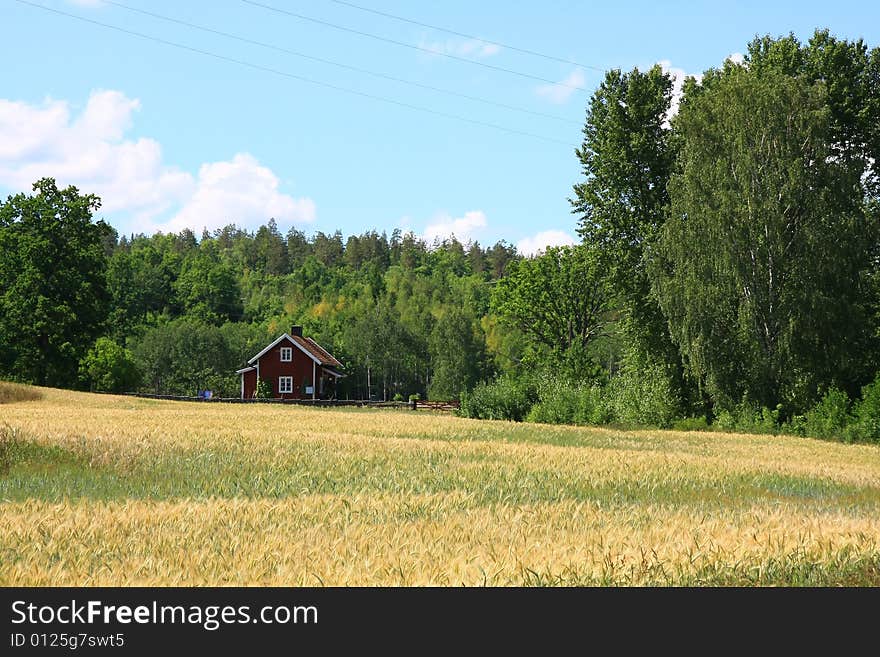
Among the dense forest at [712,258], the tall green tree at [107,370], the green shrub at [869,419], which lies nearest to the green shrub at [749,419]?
the dense forest at [712,258]

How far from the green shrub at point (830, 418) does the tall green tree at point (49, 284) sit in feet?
159

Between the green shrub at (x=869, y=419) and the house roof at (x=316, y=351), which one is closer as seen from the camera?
the green shrub at (x=869, y=419)

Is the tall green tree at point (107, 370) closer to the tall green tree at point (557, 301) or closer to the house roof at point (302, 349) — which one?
the house roof at point (302, 349)

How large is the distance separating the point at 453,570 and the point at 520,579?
1.62 feet

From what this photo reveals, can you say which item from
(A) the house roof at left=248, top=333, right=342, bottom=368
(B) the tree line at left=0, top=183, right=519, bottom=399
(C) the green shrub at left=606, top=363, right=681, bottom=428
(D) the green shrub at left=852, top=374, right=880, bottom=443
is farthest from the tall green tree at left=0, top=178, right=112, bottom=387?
(D) the green shrub at left=852, top=374, right=880, bottom=443

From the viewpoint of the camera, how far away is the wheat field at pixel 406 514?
715cm

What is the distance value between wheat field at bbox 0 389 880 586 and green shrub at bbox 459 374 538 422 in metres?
23.8

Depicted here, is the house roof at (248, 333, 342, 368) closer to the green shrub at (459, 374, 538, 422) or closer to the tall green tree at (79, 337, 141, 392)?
the tall green tree at (79, 337, 141, 392)

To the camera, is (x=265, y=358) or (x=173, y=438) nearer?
(x=173, y=438)

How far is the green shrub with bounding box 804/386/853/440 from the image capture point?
35.4 metres

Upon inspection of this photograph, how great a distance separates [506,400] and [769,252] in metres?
13.8

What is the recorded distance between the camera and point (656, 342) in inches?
1897

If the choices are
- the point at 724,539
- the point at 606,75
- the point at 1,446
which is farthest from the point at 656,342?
the point at 724,539

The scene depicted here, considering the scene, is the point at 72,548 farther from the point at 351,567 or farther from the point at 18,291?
the point at 18,291
